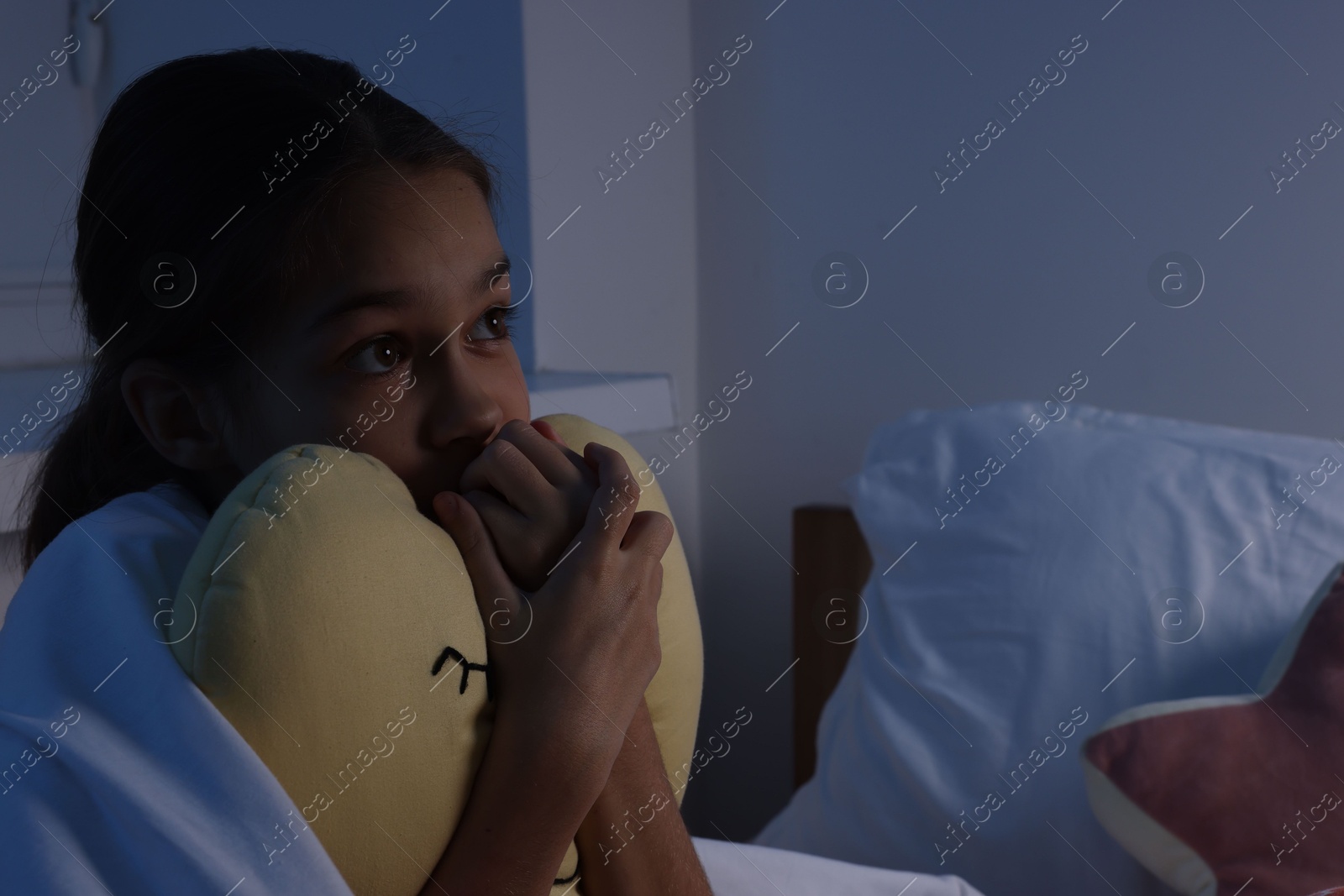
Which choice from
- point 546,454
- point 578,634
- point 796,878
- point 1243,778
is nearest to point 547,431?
point 546,454

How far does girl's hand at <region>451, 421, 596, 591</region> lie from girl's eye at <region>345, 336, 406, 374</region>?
0.08m

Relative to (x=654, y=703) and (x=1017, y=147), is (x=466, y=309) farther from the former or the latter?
(x=1017, y=147)

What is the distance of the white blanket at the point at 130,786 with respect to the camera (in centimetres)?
52

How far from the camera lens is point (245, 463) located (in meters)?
0.71

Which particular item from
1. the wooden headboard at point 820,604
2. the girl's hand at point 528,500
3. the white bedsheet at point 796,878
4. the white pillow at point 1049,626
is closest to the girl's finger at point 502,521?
the girl's hand at point 528,500

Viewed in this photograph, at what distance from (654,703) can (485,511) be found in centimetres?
20

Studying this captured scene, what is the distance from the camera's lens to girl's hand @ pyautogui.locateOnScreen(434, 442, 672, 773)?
61cm

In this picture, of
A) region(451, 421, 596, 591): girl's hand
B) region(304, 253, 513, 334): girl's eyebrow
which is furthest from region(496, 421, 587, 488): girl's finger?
region(304, 253, 513, 334): girl's eyebrow

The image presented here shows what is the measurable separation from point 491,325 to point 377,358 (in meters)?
0.11

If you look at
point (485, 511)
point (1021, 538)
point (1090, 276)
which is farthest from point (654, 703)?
point (1090, 276)

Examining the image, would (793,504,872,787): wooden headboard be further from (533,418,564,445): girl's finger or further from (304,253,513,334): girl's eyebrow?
(304,253,513,334): girl's eyebrow

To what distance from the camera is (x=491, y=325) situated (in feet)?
2.49

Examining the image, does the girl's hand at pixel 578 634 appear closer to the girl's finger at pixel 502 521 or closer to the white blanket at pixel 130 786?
the girl's finger at pixel 502 521

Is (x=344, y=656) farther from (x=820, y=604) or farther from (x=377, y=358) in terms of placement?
(x=820, y=604)
